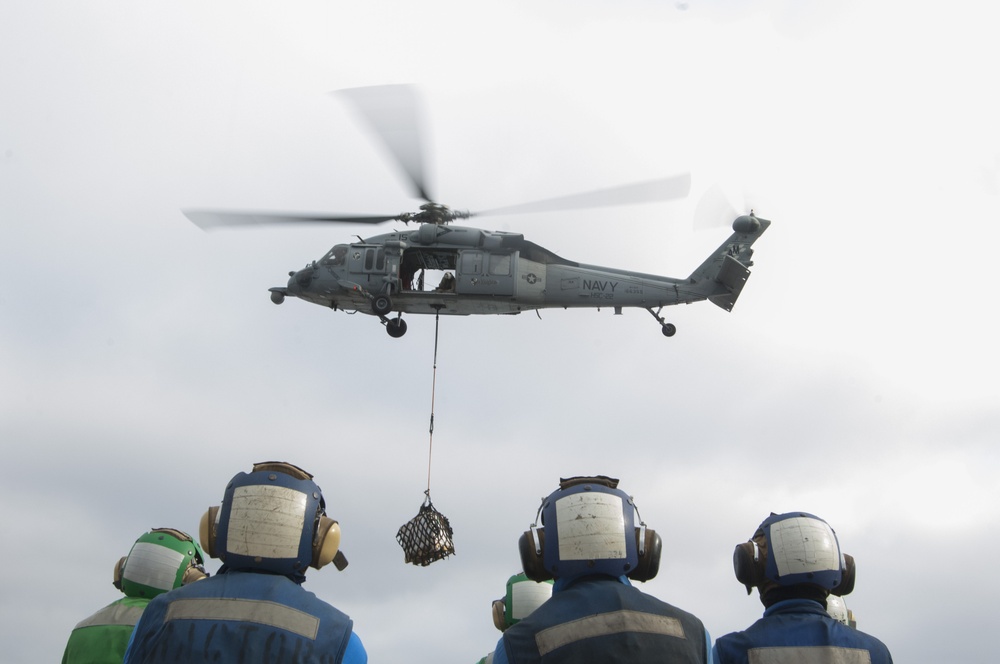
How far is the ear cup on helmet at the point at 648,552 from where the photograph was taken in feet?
22.2

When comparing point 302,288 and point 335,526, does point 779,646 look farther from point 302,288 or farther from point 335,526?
point 302,288

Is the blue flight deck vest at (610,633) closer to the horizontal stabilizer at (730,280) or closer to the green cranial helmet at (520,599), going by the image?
the green cranial helmet at (520,599)

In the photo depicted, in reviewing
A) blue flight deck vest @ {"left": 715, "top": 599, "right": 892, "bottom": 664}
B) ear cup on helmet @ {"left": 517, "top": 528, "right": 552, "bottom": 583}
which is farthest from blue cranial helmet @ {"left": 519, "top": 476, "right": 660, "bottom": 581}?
blue flight deck vest @ {"left": 715, "top": 599, "right": 892, "bottom": 664}

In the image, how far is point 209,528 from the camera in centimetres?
666

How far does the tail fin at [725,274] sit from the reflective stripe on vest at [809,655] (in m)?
17.8

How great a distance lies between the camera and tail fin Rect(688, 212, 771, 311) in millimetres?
24859

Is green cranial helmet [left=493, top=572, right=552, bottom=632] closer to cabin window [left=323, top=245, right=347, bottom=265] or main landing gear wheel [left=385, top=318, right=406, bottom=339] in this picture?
main landing gear wheel [left=385, top=318, right=406, bottom=339]

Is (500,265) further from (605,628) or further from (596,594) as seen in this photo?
(605,628)

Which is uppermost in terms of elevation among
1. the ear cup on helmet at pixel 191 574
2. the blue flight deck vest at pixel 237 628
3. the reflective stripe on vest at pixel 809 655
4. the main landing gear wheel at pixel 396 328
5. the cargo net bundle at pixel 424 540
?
the main landing gear wheel at pixel 396 328

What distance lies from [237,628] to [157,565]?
4.13 metres

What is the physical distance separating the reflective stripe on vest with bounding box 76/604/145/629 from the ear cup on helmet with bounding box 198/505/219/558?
2.46 metres

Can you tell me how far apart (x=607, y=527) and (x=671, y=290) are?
17869mm

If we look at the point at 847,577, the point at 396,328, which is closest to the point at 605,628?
the point at 847,577

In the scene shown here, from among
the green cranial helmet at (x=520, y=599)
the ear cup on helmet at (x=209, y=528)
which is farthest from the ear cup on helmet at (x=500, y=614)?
the ear cup on helmet at (x=209, y=528)
